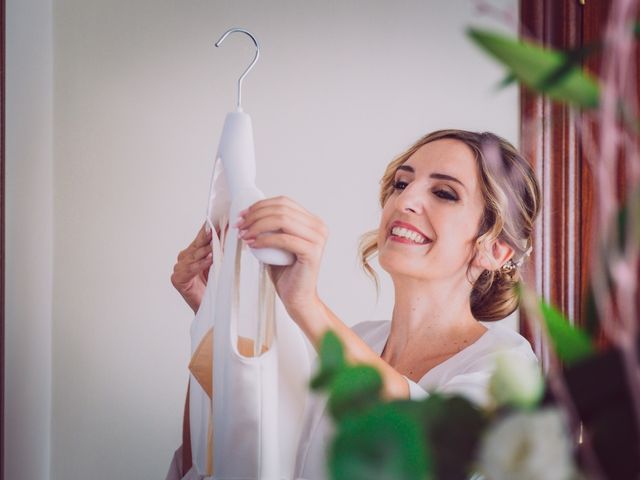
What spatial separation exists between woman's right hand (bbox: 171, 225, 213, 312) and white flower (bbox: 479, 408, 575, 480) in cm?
76

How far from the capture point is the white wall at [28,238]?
136 cm

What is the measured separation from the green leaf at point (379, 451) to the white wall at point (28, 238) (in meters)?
1.18

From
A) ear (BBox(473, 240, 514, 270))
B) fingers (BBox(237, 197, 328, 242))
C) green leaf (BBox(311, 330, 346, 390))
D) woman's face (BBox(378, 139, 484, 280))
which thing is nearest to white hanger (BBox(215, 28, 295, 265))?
fingers (BBox(237, 197, 328, 242))

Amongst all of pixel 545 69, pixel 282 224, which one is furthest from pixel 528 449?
pixel 282 224

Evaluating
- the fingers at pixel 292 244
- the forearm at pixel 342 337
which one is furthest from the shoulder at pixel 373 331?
the fingers at pixel 292 244

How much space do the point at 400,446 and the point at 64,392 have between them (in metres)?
1.36

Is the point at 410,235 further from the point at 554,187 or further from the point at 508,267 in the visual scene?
the point at 554,187

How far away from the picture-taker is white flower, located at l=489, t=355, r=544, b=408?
294 mm

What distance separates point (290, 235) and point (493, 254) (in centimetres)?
51

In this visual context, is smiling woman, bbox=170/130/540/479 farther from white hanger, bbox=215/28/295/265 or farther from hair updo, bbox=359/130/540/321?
white hanger, bbox=215/28/295/265

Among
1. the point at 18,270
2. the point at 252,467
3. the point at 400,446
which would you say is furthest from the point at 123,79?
the point at 400,446

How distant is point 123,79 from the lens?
150 centimetres

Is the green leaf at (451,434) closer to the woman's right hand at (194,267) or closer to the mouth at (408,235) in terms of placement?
the woman's right hand at (194,267)

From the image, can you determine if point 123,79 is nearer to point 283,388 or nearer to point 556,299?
point 283,388
